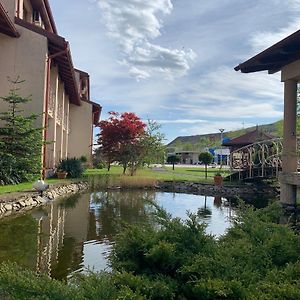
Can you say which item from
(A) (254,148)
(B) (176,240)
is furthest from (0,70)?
(B) (176,240)

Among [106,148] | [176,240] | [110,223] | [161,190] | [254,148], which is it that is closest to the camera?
[176,240]

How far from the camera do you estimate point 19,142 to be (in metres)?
15.0

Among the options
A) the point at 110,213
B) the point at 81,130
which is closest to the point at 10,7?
the point at 110,213

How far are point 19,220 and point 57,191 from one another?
557cm

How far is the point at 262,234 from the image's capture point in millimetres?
3596

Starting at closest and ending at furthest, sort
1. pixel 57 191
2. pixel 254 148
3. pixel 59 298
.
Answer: pixel 59 298, pixel 57 191, pixel 254 148

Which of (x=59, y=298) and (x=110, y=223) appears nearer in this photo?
(x=59, y=298)

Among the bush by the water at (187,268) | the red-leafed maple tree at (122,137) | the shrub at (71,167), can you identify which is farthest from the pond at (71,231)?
the red-leafed maple tree at (122,137)

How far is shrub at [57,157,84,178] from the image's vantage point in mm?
21000

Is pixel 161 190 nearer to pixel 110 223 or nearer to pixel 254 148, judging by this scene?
pixel 254 148

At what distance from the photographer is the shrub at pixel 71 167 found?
21.0m

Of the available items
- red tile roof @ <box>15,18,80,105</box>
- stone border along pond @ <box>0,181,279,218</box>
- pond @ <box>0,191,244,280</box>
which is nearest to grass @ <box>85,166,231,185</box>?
stone border along pond @ <box>0,181,279,218</box>

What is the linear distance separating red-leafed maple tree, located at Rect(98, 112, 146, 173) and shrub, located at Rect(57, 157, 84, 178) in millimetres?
3401

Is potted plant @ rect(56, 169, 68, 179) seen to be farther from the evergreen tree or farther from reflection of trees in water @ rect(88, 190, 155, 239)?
reflection of trees in water @ rect(88, 190, 155, 239)
